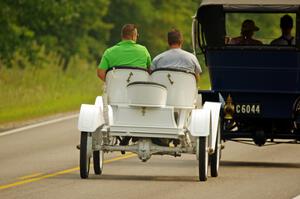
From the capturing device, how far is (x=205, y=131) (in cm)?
1820

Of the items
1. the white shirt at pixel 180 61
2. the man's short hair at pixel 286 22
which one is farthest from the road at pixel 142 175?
the man's short hair at pixel 286 22

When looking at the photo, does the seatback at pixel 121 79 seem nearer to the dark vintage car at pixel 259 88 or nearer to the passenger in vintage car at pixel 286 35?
the dark vintage car at pixel 259 88

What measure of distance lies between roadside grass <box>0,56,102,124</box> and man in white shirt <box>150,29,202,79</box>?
1116cm

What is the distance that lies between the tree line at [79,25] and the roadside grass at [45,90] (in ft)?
4.83

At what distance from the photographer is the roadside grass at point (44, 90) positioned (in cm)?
3272

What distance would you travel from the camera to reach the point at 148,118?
60.6ft

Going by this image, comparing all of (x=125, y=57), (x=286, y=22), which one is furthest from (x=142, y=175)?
(x=286, y=22)

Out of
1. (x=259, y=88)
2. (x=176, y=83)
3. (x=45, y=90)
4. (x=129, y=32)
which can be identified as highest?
(x=129, y=32)

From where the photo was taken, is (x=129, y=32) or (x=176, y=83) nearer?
(x=176, y=83)

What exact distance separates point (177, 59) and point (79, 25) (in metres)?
35.6

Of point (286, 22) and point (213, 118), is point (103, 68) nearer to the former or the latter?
point (213, 118)

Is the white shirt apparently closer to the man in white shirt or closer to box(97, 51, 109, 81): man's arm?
the man in white shirt

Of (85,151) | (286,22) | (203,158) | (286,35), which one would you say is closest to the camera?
(203,158)

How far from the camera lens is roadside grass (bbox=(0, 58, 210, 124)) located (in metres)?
32.7
